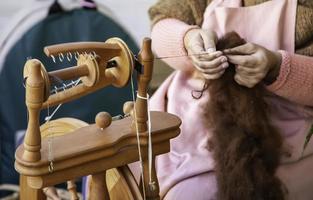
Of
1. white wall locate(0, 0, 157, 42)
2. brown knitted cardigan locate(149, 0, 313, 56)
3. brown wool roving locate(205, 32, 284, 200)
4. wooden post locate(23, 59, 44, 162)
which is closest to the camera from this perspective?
wooden post locate(23, 59, 44, 162)

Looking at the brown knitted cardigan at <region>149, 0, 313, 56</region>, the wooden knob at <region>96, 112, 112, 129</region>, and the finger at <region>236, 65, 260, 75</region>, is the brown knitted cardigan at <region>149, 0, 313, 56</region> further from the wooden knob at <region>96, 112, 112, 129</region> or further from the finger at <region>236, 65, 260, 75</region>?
the wooden knob at <region>96, 112, 112, 129</region>

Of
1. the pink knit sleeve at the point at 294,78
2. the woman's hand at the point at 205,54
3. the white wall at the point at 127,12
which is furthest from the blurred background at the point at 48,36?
the pink knit sleeve at the point at 294,78

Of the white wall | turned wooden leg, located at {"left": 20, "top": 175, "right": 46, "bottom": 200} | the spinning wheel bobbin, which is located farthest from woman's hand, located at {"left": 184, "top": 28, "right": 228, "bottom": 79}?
the white wall

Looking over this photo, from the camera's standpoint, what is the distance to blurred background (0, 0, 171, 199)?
5.45ft

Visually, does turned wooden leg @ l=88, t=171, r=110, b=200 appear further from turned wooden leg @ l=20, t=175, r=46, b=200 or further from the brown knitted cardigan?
the brown knitted cardigan

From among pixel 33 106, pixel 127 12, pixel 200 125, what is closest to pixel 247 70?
pixel 200 125

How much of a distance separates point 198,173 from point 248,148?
0.35 feet

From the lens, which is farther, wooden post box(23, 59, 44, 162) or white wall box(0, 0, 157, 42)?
white wall box(0, 0, 157, 42)

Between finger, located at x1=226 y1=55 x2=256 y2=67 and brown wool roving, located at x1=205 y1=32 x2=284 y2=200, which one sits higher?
finger, located at x1=226 y1=55 x2=256 y2=67

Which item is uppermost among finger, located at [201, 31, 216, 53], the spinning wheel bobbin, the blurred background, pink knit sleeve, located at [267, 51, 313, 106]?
the spinning wheel bobbin

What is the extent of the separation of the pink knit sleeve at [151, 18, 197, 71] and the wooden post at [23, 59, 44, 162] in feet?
1.41

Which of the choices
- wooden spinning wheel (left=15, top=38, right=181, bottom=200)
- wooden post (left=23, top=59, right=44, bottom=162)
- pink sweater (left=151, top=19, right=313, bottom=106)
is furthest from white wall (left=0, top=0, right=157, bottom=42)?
wooden post (left=23, top=59, right=44, bottom=162)

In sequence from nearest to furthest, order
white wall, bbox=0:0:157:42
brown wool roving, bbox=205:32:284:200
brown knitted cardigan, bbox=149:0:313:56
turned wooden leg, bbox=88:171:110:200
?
turned wooden leg, bbox=88:171:110:200 → brown wool roving, bbox=205:32:284:200 → brown knitted cardigan, bbox=149:0:313:56 → white wall, bbox=0:0:157:42

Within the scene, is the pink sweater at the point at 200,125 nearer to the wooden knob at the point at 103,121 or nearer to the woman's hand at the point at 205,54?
the woman's hand at the point at 205,54
